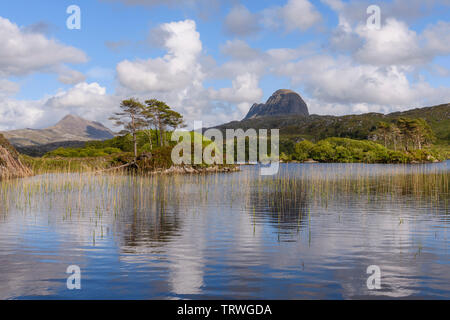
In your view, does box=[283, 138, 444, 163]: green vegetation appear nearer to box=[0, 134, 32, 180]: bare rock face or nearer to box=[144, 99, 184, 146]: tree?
box=[144, 99, 184, 146]: tree

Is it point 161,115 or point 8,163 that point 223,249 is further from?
point 161,115

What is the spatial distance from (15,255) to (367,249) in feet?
46.0

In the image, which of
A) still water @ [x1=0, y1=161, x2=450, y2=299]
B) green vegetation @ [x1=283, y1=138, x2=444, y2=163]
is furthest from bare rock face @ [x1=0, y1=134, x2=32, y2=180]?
green vegetation @ [x1=283, y1=138, x2=444, y2=163]

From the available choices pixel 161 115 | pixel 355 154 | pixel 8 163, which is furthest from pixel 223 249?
pixel 355 154

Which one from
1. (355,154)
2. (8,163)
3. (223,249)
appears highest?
(355,154)

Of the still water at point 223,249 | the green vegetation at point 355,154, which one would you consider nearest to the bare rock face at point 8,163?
the still water at point 223,249

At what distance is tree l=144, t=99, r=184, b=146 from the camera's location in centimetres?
8900

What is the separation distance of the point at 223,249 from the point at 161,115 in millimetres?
79063

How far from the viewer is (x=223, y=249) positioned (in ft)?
49.6

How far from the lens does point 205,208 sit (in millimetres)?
26844

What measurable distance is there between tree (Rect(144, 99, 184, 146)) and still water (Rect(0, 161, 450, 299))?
202ft

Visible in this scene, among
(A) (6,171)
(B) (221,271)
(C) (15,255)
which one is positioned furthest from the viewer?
(A) (6,171)
